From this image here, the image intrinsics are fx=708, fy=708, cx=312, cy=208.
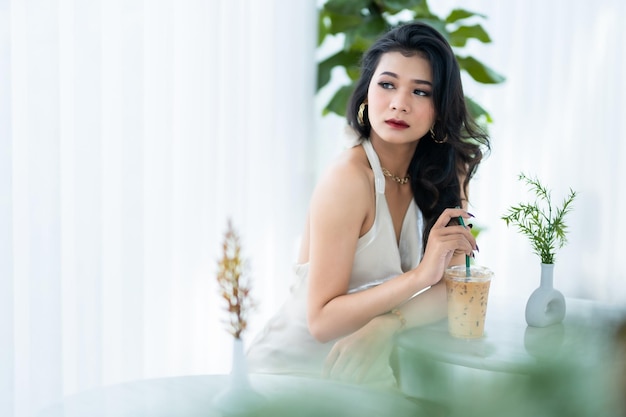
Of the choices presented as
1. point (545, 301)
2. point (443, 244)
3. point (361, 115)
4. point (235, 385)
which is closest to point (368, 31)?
point (361, 115)

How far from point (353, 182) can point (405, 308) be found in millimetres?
288

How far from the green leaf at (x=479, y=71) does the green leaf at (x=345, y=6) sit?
1.31 feet

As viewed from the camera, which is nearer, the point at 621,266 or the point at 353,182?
the point at 353,182

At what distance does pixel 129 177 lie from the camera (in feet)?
6.14

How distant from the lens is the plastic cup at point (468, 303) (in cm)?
126

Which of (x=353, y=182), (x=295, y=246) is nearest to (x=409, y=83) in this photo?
(x=353, y=182)

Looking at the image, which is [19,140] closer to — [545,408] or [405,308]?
[405,308]

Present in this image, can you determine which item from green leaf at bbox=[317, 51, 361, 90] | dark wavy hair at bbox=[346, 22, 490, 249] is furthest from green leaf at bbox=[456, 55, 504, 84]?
dark wavy hair at bbox=[346, 22, 490, 249]

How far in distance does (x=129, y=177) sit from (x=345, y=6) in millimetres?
1018

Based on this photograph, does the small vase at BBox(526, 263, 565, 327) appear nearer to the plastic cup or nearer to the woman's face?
the plastic cup

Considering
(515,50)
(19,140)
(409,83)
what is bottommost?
(19,140)

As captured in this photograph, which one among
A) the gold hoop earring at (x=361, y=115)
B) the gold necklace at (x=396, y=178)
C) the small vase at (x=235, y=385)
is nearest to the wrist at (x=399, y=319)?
the gold necklace at (x=396, y=178)

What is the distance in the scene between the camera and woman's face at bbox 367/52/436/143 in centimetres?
150

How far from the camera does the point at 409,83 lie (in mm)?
1503
